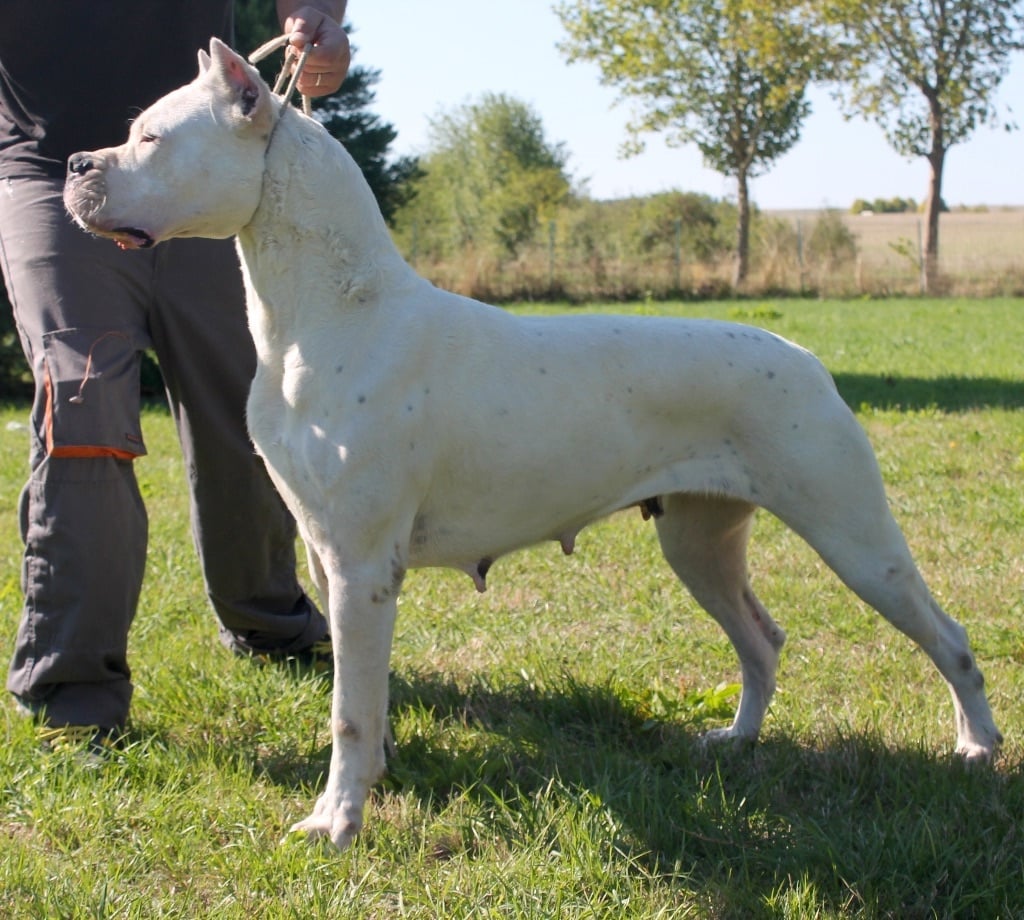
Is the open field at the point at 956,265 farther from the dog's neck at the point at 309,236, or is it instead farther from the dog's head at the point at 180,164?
the dog's head at the point at 180,164

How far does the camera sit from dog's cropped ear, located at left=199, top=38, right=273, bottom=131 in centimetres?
268

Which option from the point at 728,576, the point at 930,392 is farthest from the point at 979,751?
the point at 930,392

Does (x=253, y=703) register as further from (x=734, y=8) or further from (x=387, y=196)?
(x=734, y=8)

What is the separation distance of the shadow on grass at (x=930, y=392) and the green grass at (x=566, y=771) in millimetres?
Answer: 3975

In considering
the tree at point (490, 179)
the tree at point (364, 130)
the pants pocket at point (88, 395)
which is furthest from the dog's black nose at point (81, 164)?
the tree at point (490, 179)

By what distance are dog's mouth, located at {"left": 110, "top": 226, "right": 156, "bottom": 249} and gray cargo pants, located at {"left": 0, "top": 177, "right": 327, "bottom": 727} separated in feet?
2.30

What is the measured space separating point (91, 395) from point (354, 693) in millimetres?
1147

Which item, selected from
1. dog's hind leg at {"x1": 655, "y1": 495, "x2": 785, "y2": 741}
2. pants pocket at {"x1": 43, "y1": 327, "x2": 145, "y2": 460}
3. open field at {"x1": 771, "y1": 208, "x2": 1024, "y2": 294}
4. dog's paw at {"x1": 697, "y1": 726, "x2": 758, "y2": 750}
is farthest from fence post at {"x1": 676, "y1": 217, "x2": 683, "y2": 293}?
pants pocket at {"x1": 43, "y1": 327, "x2": 145, "y2": 460}

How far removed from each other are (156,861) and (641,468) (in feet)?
5.05

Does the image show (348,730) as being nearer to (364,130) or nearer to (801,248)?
(364,130)

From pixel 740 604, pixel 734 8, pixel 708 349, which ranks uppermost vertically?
pixel 734 8

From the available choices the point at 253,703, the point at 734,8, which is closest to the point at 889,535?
the point at 253,703

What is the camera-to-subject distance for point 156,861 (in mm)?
2822

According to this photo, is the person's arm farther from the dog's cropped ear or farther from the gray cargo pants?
the gray cargo pants
